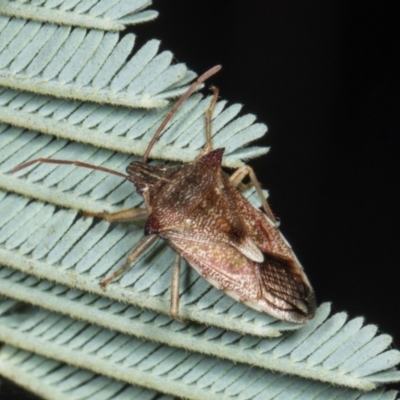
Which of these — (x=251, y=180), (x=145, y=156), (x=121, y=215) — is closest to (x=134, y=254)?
(x=121, y=215)

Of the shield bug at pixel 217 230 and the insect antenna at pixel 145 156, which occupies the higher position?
the insect antenna at pixel 145 156

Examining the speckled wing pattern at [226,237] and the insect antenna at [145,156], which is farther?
the speckled wing pattern at [226,237]

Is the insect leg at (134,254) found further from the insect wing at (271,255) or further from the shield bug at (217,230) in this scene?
the insect wing at (271,255)

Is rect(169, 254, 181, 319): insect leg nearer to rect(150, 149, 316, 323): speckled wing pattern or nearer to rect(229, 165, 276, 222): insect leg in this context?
rect(150, 149, 316, 323): speckled wing pattern

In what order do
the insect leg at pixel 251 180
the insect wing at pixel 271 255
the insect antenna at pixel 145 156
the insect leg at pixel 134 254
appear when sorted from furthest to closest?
the insect wing at pixel 271 255, the insect leg at pixel 251 180, the insect leg at pixel 134 254, the insect antenna at pixel 145 156

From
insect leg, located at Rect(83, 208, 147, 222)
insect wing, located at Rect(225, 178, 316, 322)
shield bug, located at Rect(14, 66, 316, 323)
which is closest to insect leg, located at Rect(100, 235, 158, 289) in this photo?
shield bug, located at Rect(14, 66, 316, 323)

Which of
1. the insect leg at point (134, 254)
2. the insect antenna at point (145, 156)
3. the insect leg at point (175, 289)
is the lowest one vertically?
the insect leg at point (175, 289)

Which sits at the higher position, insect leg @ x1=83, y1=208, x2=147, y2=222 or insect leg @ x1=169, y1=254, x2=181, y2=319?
insect leg @ x1=83, y1=208, x2=147, y2=222

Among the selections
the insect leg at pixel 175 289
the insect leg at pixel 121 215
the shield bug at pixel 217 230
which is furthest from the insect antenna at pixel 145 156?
the insect leg at pixel 175 289
